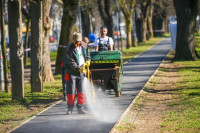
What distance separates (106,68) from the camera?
43.7 feet

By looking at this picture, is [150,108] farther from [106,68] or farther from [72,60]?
[72,60]

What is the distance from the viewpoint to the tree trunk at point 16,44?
45.3ft

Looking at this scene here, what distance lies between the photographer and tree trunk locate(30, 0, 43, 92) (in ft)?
51.8

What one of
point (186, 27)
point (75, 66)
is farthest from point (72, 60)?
point (186, 27)

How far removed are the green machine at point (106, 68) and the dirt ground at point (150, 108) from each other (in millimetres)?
836

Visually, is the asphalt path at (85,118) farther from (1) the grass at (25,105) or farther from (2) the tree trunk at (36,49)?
(2) the tree trunk at (36,49)

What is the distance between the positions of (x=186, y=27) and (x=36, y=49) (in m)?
11.6

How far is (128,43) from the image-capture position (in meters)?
45.0

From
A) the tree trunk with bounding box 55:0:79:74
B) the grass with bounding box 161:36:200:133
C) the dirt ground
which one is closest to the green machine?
the dirt ground

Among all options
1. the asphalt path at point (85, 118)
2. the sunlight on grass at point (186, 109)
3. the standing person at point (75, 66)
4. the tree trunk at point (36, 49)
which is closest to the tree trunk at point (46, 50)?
the tree trunk at point (36, 49)

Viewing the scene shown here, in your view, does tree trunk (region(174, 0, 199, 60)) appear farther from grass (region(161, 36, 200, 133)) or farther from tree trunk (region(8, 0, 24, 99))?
tree trunk (region(8, 0, 24, 99))

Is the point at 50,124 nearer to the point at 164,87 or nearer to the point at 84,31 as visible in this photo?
the point at 164,87

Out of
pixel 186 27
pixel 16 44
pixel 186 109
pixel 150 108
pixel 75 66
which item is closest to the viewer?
pixel 75 66

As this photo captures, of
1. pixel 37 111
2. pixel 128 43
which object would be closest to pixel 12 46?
pixel 37 111
